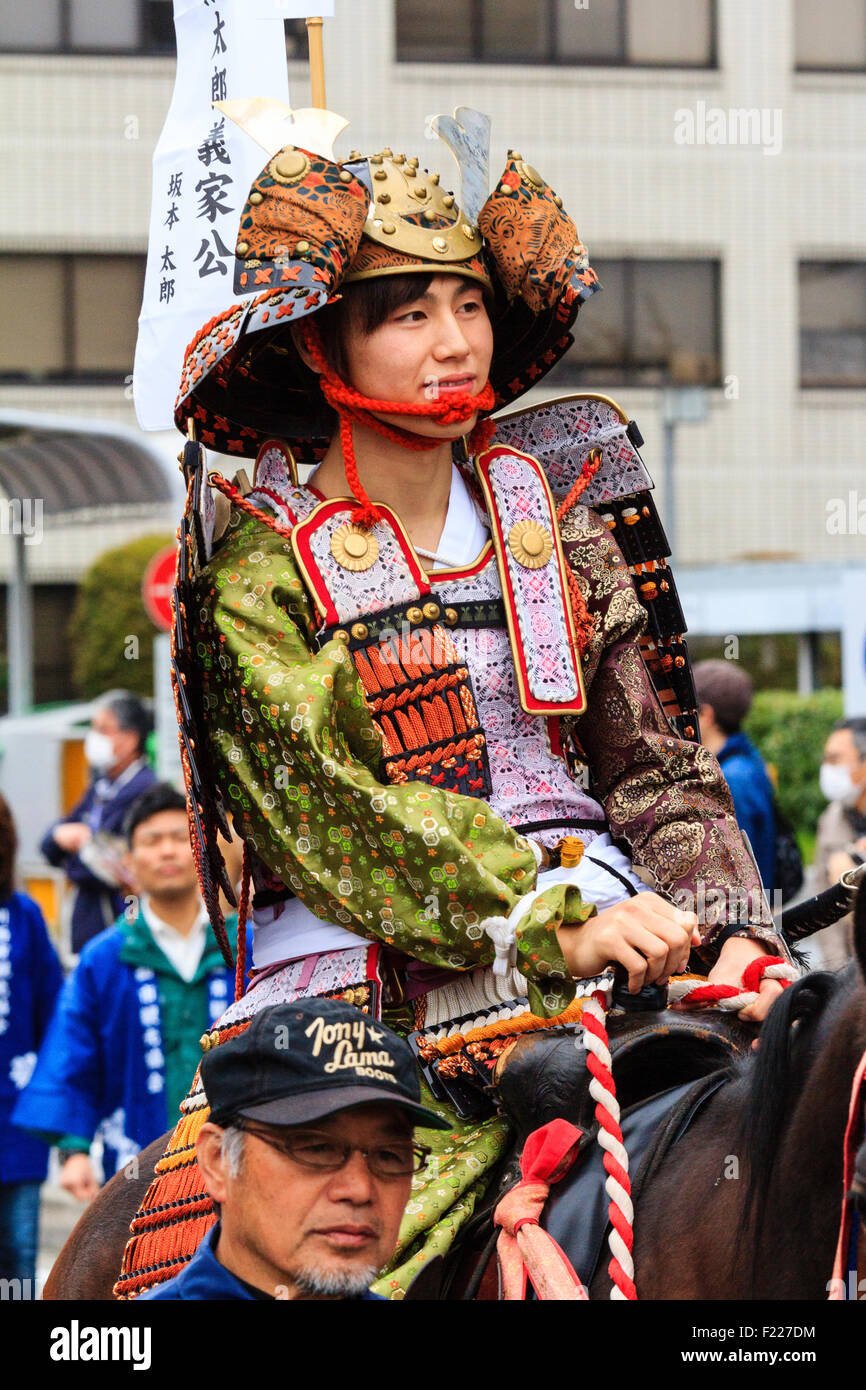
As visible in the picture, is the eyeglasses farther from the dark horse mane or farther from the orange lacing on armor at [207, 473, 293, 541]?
the orange lacing on armor at [207, 473, 293, 541]

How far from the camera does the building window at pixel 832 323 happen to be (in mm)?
19766

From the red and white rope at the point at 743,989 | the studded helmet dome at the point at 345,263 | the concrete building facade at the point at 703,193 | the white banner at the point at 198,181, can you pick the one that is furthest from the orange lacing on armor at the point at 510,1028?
the concrete building facade at the point at 703,193

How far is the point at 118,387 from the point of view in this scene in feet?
67.2

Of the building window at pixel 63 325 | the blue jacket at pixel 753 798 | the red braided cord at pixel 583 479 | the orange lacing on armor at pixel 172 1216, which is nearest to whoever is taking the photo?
the orange lacing on armor at pixel 172 1216

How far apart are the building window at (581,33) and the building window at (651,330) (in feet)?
6.79

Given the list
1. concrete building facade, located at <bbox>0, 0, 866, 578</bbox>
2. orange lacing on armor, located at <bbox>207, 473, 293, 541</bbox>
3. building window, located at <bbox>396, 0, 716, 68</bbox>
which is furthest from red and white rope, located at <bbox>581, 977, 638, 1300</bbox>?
building window, located at <bbox>396, 0, 716, 68</bbox>

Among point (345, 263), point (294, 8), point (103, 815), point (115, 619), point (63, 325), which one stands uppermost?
point (63, 325)

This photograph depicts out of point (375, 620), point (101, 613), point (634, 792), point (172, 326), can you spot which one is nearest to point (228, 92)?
point (172, 326)

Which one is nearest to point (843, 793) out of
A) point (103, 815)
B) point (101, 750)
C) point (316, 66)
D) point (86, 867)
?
point (86, 867)

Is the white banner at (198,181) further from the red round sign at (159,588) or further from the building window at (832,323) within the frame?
the building window at (832,323)

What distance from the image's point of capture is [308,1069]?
2.23 meters

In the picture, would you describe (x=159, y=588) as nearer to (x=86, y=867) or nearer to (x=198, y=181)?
(x=86, y=867)

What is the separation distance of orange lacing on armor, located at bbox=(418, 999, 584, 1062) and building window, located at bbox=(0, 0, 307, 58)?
1754 cm

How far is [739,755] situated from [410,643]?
14.5 ft
